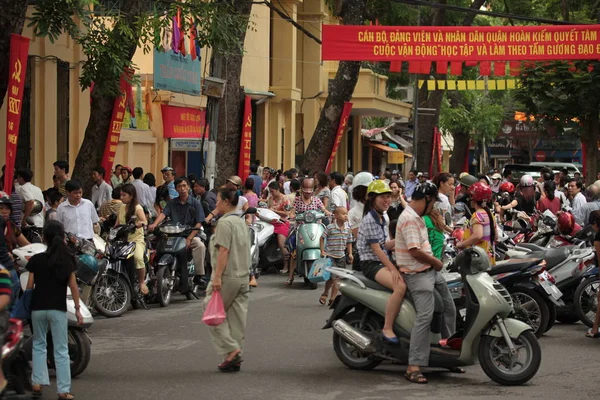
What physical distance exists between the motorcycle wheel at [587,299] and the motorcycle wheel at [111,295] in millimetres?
5457

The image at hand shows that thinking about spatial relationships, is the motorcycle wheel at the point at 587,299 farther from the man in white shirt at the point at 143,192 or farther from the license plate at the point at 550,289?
the man in white shirt at the point at 143,192

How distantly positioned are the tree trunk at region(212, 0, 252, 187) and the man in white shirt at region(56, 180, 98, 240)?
28.8 feet

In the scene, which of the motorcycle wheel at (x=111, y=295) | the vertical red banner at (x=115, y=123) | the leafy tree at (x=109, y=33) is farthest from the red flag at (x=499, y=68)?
the motorcycle wheel at (x=111, y=295)

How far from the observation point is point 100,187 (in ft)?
58.3

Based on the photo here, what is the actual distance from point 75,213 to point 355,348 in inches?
174

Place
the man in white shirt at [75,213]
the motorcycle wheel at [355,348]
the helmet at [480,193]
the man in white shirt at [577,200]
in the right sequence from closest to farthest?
the motorcycle wheel at [355,348]
the helmet at [480,193]
the man in white shirt at [75,213]
the man in white shirt at [577,200]

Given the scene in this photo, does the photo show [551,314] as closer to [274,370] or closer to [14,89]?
[274,370]

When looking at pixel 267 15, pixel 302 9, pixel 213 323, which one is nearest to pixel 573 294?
pixel 213 323

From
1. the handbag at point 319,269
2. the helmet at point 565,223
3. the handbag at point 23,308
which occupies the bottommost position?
the handbag at point 319,269

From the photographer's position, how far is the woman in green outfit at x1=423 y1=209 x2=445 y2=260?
10227mm

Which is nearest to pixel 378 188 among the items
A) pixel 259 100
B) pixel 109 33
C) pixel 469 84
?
pixel 109 33

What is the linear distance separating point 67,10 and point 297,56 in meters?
24.1

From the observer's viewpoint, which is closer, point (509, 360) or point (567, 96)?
point (509, 360)

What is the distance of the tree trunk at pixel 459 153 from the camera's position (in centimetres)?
4512
